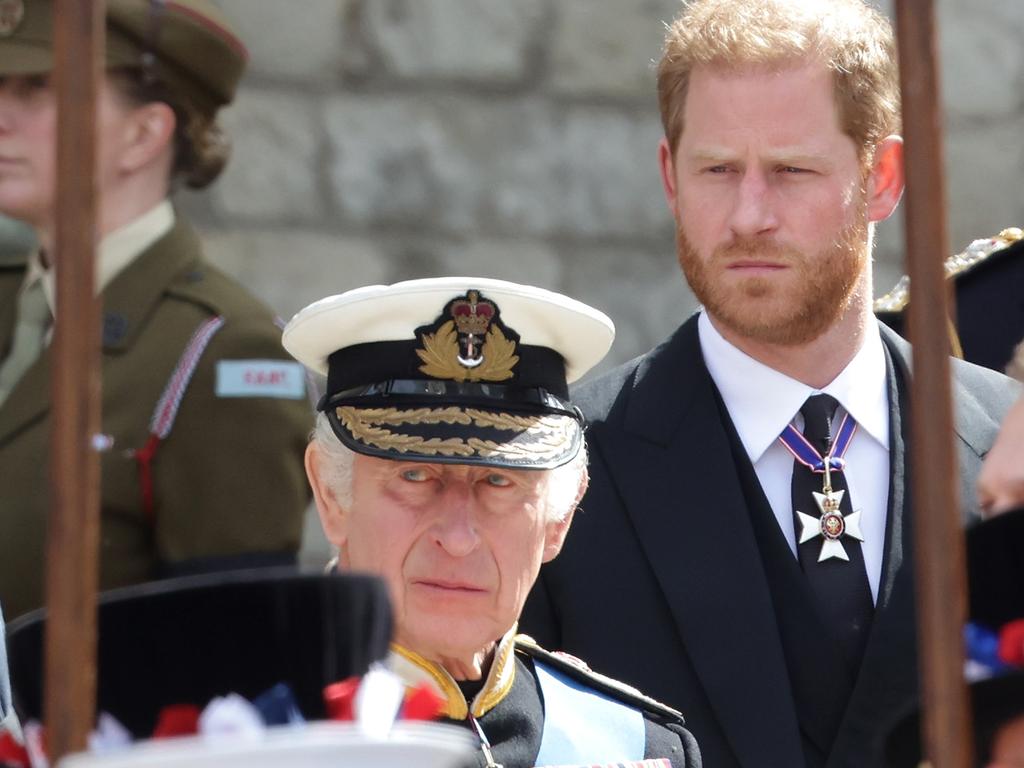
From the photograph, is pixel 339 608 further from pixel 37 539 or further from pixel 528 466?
pixel 37 539

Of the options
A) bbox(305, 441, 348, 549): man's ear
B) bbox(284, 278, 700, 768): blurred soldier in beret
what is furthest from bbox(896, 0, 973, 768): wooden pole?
bbox(305, 441, 348, 549): man's ear

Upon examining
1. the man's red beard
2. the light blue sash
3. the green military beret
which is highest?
the green military beret

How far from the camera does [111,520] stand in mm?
3219

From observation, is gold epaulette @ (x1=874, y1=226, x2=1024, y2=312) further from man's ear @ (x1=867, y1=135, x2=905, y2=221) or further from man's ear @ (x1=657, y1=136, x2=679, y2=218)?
man's ear @ (x1=657, y1=136, x2=679, y2=218)

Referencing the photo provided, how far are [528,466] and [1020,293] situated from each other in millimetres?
1204

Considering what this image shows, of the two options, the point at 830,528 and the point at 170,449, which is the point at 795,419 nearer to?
the point at 830,528

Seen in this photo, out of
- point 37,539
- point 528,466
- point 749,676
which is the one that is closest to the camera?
point 528,466

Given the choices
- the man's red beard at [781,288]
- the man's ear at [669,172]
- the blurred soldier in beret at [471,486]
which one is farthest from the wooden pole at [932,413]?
the man's ear at [669,172]

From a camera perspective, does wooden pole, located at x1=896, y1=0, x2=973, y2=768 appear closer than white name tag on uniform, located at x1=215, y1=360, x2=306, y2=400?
Yes

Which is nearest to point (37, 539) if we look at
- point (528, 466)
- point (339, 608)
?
point (528, 466)

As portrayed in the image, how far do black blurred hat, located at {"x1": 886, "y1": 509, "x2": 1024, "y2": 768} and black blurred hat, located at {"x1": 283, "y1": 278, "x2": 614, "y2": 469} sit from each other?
28.7 inches

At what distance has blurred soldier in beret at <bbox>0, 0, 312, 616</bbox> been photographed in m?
3.23

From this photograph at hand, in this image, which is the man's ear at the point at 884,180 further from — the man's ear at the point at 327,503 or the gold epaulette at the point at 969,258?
the man's ear at the point at 327,503

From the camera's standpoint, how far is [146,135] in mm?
3502
